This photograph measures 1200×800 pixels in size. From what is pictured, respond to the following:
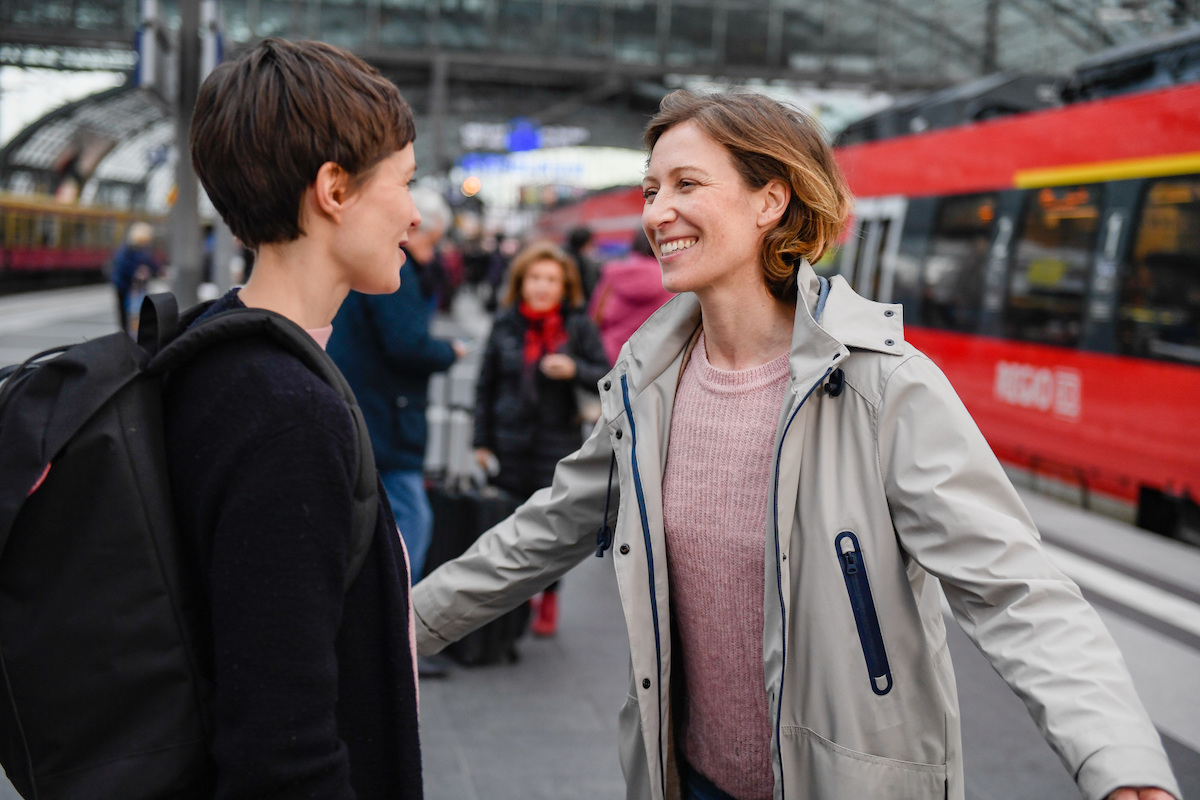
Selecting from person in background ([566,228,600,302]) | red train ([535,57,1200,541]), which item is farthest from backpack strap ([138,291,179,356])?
person in background ([566,228,600,302])

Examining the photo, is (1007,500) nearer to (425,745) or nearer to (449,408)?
(425,745)

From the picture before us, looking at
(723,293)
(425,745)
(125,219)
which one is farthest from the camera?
(125,219)

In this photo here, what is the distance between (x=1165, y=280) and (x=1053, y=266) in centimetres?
130

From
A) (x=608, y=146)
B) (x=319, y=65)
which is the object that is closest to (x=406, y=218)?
(x=319, y=65)

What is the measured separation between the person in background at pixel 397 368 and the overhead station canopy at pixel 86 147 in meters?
33.8

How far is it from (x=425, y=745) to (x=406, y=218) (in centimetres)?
271

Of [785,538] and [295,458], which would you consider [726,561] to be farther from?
[295,458]

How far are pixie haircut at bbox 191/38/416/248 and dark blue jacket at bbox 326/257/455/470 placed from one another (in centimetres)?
270

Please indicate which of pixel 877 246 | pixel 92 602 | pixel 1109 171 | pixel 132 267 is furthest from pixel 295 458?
pixel 132 267

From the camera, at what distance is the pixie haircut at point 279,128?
1.26 m

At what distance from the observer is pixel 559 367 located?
474 cm

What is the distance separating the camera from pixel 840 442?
1685 millimetres

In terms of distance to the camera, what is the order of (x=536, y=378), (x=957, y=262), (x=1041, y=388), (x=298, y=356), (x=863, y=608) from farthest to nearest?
(x=957, y=262) → (x=1041, y=388) → (x=536, y=378) → (x=863, y=608) → (x=298, y=356)

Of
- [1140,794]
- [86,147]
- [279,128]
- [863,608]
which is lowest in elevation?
[1140,794]
